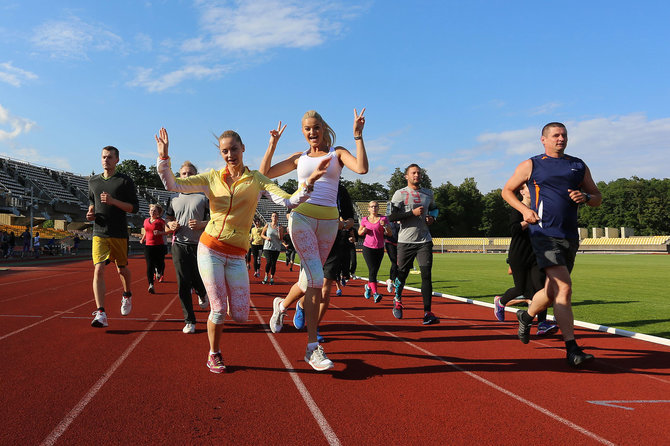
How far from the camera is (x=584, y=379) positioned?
3.88 metres

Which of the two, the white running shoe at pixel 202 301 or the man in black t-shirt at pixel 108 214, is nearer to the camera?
the man in black t-shirt at pixel 108 214

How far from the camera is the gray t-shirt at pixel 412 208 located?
6.67 m

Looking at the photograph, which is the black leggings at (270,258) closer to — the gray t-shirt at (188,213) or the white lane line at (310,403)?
the gray t-shirt at (188,213)

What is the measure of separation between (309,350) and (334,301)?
5280mm

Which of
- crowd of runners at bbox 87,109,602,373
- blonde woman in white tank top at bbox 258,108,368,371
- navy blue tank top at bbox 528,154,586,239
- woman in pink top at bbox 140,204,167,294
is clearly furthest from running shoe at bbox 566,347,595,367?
woman in pink top at bbox 140,204,167,294

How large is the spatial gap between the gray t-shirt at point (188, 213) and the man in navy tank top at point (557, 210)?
398 centimetres

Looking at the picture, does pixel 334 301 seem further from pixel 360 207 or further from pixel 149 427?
pixel 360 207

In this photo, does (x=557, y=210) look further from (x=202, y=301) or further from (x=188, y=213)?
(x=202, y=301)

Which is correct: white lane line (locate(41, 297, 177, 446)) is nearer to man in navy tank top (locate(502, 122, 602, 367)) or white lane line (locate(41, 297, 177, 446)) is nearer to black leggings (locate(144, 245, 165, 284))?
man in navy tank top (locate(502, 122, 602, 367))

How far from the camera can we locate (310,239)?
414 cm

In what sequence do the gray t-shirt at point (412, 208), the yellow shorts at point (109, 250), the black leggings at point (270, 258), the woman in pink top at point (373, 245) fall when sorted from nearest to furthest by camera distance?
the yellow shorts at point (109, 250), the gray t-shirt at point (412, 208), the woman in pink top at point (373, 245), the black leggings at point (270, 258)

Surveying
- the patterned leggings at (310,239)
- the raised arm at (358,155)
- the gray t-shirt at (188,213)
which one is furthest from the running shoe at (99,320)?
the raised arm at (358,155)

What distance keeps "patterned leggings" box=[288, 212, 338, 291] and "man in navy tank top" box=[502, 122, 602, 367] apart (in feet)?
6.39

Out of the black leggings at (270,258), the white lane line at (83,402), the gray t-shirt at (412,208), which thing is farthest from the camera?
the black leggings at (270,258)
